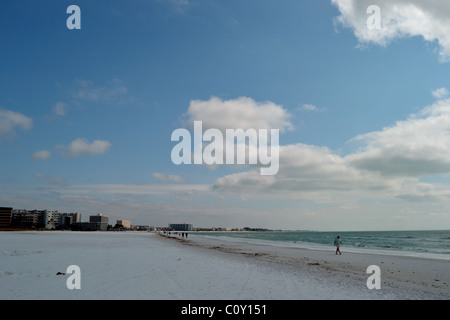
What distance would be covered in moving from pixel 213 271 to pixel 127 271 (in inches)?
166
